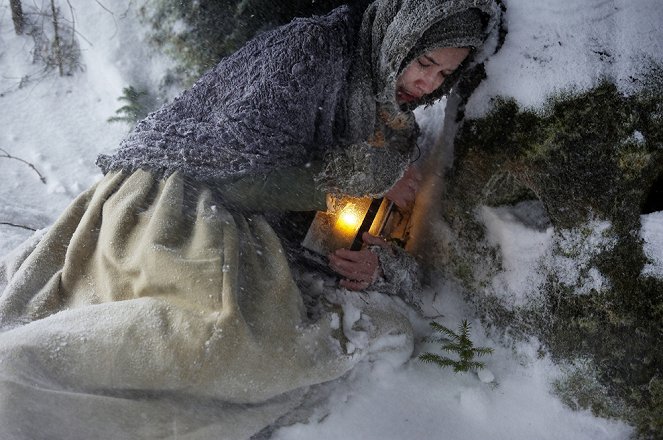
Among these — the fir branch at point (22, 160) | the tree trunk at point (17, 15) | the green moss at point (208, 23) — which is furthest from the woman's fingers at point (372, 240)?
the tree trunk at point (17, 15)

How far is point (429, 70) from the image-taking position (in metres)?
1.92

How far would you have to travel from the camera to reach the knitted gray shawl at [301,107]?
1793mm

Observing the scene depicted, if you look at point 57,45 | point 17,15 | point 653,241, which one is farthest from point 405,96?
point 17,15

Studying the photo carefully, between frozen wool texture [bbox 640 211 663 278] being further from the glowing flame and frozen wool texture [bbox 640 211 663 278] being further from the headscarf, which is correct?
the glowing flame

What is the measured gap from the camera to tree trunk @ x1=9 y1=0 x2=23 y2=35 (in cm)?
420

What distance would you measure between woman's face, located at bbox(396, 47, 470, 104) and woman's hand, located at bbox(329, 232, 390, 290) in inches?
28.9

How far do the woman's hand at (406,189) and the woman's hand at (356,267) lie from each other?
0.31m

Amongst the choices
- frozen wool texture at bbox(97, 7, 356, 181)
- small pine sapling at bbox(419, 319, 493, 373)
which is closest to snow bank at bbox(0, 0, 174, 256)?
frozen wool texture at bbox(97, 7, 356, 181)

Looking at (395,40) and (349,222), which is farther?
(349,222)

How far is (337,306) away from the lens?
1.94 m

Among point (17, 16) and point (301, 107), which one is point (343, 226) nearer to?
point (301, 107)

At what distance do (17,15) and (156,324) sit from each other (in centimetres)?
421

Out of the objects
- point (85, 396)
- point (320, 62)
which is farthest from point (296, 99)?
point (85, 396)

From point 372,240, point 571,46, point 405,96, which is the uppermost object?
point 571,46
